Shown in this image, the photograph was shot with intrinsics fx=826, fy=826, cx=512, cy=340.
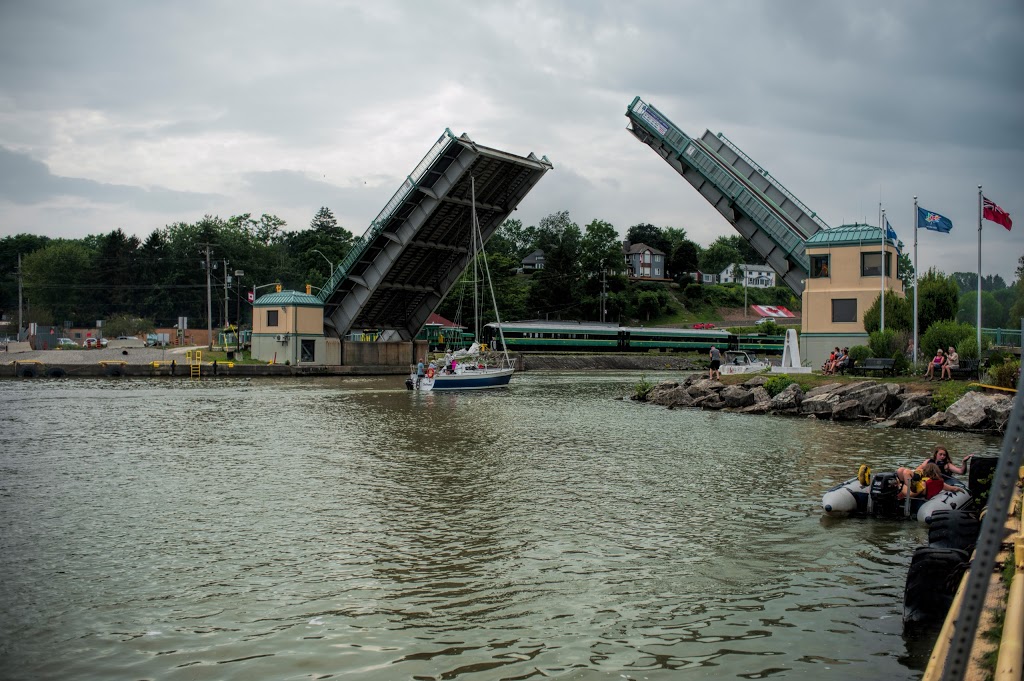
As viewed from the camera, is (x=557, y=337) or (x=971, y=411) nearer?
(x=971, y=411)

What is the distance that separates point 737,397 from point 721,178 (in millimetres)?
9114

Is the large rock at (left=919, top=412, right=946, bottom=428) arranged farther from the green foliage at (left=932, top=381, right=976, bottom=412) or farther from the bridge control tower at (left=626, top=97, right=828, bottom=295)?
the bridge control tower at (left=626, top=97, right=828, bottom=295)

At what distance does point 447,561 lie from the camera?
8.85m

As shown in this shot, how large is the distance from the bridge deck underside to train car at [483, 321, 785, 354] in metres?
17.9

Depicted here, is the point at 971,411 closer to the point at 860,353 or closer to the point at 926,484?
the point at 860,353

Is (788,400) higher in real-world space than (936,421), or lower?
higher

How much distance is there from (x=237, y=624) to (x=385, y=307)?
42940mm

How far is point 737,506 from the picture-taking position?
1176cm

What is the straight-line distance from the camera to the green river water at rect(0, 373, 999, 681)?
6.28m

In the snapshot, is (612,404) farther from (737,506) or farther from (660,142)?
(737,506)

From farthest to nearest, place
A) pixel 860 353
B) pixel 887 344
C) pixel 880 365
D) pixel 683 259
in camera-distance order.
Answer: pixel 683 259
pixel 860 353
pixel 887 344
pixel 880 365

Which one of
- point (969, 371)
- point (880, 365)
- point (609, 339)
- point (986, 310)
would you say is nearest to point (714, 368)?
point (880, 365)

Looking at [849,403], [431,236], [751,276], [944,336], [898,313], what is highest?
[751,276]

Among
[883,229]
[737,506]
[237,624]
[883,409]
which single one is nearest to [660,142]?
[883,229]
